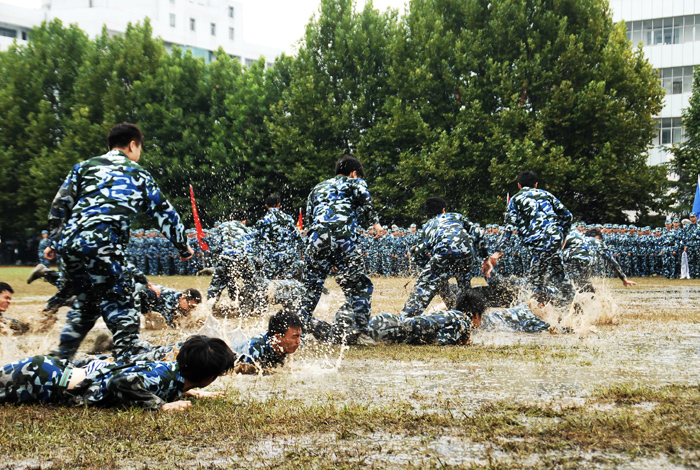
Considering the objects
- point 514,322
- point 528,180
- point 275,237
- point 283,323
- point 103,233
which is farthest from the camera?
point 275,237

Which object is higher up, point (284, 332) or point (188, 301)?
point (284, 332)

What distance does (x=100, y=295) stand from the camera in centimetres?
492

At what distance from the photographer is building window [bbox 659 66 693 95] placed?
45.1 metres

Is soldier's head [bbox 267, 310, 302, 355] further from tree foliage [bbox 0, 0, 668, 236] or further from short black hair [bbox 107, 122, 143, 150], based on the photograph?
tree foliage [bbox 0, 0, 668, 236]

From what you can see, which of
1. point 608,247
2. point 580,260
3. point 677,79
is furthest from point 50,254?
point 677,79

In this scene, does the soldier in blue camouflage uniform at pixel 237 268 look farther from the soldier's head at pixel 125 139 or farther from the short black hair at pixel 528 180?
the soldier's head at pixel 125 139

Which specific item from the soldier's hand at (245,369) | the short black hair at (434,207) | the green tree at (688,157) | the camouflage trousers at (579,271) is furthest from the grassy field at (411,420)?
the green tree at (688,157)

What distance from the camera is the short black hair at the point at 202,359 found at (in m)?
4.38

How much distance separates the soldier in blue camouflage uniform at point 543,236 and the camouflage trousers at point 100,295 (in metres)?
5.35

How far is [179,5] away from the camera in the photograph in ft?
233

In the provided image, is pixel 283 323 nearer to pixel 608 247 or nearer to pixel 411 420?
pixel 411 420

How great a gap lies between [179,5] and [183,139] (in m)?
43.8

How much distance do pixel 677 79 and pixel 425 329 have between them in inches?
1772

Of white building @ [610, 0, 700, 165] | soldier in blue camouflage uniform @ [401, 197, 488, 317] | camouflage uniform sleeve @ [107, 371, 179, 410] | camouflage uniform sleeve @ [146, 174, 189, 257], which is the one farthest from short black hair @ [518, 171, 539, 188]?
white building @ [610, 0, 700, 165]
